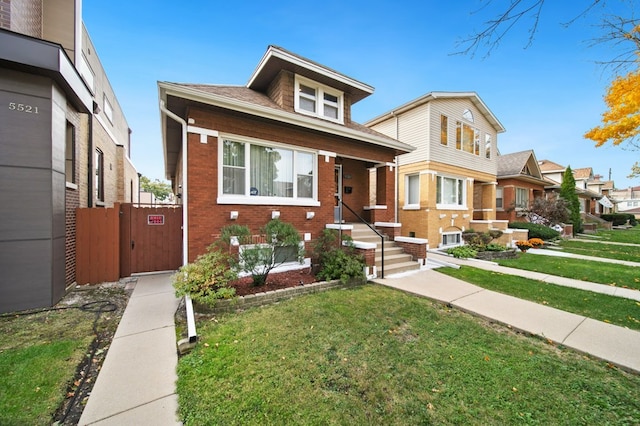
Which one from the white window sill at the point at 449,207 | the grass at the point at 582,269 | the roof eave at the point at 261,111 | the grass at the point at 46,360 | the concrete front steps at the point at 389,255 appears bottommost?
the grass at the point at 582,269

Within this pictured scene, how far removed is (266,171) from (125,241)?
14.7 feet

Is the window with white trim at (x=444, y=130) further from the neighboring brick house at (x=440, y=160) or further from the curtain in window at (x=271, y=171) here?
the curtain in window at (x=271, y=171)

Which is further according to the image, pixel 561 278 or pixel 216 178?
pixel 561 278

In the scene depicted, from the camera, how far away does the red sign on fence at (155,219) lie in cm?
744

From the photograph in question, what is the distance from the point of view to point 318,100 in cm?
884

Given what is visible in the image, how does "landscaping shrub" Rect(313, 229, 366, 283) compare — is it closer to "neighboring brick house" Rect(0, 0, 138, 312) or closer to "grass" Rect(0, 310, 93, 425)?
"grass" Rect(0, 310, 93, 425)

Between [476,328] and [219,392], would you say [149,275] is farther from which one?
[476,328]

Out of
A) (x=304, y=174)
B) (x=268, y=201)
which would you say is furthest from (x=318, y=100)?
(x=268, y=201)

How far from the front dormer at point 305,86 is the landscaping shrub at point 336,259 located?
4.31m

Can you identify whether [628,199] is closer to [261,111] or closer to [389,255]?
[389,255]

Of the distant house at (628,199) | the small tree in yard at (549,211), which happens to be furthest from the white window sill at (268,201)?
the distant house at (628,199)

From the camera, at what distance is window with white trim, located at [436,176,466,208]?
12.8 metres

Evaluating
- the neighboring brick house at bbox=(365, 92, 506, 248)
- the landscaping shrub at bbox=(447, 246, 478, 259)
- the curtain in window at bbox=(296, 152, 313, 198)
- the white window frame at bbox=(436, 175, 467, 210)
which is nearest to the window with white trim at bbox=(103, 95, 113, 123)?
the curtain in window at bbox=(296, 152, 313, 198)

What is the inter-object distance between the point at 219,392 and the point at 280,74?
853cm
